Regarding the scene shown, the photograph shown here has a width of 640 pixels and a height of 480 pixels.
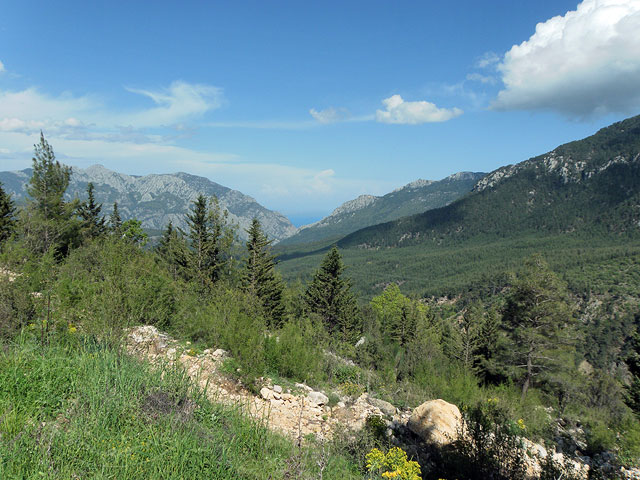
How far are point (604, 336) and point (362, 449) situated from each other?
9896 centimetres

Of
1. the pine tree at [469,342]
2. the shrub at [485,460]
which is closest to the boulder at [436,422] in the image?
the shrub at [485,460]

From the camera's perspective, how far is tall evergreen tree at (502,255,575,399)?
2042 centimetres

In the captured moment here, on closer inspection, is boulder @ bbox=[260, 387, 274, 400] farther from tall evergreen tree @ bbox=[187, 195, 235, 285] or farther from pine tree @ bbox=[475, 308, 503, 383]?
pine tree @ bbox=[475, 308, 503, 383]

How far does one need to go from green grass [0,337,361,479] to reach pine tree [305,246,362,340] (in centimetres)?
2803

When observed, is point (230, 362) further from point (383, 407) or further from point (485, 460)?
point (485, 460)

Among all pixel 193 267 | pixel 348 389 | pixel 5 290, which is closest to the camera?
pixel 5 290

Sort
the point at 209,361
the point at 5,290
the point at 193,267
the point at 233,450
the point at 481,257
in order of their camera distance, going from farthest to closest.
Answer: the point at 481,257 < the point at 193,267 < the point at 209,361 < the point at 5,290 < the point at 233,450

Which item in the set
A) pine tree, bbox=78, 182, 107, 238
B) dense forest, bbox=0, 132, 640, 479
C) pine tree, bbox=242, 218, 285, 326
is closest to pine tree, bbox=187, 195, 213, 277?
dense forest, bbox=0, 132, 640, 479

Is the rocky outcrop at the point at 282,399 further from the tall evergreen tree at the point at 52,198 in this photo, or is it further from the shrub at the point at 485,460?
the tall evergreen tree at the point at 52,198

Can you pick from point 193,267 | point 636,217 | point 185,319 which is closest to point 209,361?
point 185,319

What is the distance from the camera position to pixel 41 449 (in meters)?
2.47

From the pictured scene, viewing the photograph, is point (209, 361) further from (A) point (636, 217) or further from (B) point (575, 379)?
(A) point (636, 217)

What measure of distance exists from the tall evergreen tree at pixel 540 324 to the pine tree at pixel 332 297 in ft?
48.4

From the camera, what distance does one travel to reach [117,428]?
10.0 ft
